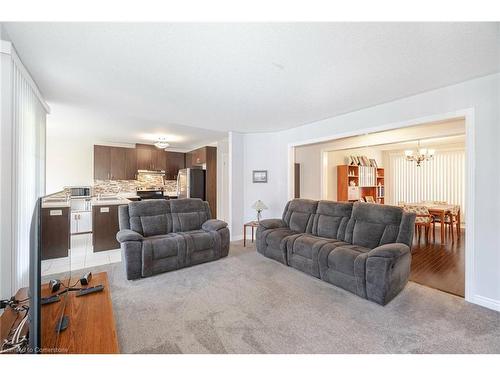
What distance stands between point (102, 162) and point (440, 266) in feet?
24.5

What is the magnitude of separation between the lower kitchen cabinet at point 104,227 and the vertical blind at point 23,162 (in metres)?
1.27

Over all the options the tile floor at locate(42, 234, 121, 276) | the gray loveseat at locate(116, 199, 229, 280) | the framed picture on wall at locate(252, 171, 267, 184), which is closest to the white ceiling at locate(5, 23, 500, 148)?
the gray loveseat at locate(116, 199, 229, 280)

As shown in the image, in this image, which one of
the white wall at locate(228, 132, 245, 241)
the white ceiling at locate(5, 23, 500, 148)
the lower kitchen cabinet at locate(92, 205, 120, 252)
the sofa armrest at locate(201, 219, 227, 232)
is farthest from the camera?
the white wall at locate(228, 132, 245, 241)

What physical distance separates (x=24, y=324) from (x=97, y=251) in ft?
10.8

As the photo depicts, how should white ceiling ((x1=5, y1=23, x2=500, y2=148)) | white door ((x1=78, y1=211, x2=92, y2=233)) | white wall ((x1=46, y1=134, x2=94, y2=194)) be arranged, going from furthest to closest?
white wall ((x1=46, y1=134, x2=94, y2=194)), white door ((x1=78, y1=211, x2=92, y2=233)), white ceiling ((x1=5, y1=23, x2=500, y2=148))

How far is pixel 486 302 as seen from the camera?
2268 millimetres

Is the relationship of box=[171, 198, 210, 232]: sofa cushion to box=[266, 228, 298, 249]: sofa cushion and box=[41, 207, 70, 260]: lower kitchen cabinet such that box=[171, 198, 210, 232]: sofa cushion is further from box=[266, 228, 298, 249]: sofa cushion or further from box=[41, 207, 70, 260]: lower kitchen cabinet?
box=[41, 207, 70, 260]: lower kitchen cabinet

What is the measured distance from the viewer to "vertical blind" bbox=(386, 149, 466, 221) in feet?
20.2

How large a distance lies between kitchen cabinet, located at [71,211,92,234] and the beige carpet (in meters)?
3.36

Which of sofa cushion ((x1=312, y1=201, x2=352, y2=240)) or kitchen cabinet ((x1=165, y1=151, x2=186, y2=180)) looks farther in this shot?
kitchen cabinet ((x1=165, y1=151, x2=186, y2=180))

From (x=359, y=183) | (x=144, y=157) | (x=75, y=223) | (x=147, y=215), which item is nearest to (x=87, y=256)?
(x=147, y=215)

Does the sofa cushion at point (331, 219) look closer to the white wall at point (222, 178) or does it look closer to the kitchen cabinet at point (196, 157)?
the white wall at point (222, 178)
